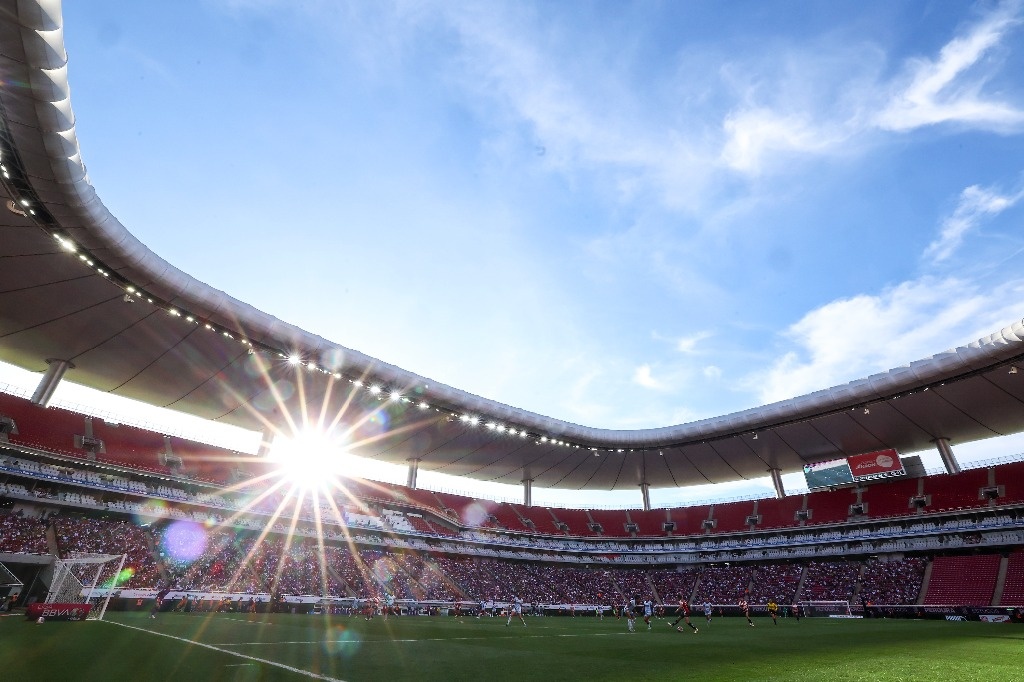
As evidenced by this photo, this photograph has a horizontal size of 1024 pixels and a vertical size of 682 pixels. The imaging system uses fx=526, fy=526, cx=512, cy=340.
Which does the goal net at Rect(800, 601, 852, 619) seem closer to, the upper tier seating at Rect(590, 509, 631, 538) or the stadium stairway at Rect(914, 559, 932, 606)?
the stadium stairway at Rect(914, 559, 932, 606)

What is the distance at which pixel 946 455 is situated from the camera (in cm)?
4406

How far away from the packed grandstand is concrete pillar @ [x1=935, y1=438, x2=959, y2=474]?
4.06 ft

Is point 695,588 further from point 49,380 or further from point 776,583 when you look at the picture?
point 49,380

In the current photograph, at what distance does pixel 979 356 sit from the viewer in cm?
2970

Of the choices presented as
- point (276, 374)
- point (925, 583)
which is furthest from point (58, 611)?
point (925, 583)

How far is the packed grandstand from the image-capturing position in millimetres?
29781

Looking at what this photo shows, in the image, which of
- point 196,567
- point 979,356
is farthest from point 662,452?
point 196,567

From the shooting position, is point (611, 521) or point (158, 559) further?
point (611, 521)

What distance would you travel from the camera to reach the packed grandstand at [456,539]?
1172 inches

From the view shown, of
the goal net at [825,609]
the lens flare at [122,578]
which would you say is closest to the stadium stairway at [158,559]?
the lens flare at [122,578]

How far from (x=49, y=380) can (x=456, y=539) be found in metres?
31.4

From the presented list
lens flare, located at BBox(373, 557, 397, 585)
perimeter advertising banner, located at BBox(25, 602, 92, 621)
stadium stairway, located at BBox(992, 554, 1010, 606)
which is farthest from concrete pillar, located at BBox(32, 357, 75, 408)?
stadium stairway, located at BBox(992, 554, 1010, 606)

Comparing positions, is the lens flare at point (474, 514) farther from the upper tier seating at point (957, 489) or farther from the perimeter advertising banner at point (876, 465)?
the upper tier seating at point (957, 489)

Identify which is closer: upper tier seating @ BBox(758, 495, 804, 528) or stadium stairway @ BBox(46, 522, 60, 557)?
stadium stairway @ BBox(46, 522, 60, 557)
